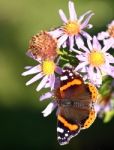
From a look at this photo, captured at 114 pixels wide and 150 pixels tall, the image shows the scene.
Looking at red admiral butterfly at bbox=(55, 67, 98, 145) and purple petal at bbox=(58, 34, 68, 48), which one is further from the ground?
purple petal at bbox=(58, 34, 68, 48)

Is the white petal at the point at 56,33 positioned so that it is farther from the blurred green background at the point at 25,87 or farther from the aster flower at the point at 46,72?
the blurred green background at the point at 25,87

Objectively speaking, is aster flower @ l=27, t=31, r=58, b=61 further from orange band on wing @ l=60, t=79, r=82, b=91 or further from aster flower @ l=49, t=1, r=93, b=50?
orange band on wing @ l=60, t=79, r=82, b=91

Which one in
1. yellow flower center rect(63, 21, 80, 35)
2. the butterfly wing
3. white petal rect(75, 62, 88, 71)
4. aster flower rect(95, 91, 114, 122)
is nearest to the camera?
the butterfly wing

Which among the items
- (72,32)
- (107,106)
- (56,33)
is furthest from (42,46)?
(107,106)

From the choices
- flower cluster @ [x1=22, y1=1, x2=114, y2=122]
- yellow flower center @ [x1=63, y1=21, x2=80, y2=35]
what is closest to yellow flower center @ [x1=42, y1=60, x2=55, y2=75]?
flower cluster @ [x1=22, y1=1, x2=114, y2=122]

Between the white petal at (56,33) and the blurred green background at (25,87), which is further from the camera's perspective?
the blurred green background at (25,87)

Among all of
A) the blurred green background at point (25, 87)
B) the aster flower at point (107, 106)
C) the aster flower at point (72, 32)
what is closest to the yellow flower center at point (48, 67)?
the aster flower at point (72, 32)

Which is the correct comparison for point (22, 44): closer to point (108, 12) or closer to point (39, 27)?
point (39, 27)
